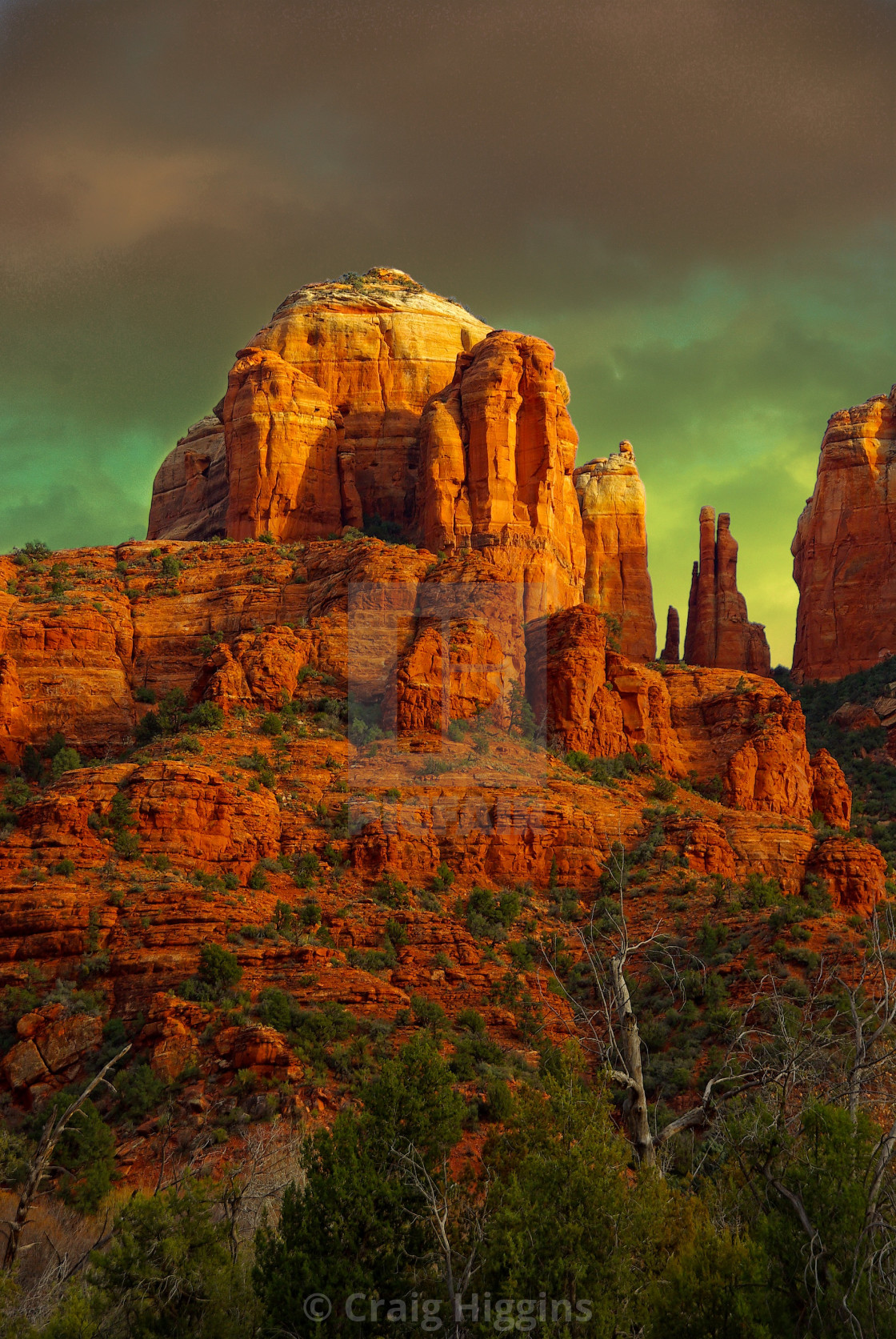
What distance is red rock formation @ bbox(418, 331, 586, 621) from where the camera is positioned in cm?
8325

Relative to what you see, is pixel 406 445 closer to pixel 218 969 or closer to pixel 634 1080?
pixel 218 969

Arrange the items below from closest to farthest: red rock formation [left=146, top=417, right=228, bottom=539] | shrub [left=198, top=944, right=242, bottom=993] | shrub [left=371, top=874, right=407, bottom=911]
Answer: shrub [left=198, top=944, right=242, bottom=993]
shrub [left=371, top=874, right=407, bottom=911]
red rock formation [left=146, top=417, right=228, bottom=539]

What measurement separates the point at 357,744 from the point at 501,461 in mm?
27203

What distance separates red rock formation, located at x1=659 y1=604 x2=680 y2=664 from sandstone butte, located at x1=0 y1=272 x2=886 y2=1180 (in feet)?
35.5

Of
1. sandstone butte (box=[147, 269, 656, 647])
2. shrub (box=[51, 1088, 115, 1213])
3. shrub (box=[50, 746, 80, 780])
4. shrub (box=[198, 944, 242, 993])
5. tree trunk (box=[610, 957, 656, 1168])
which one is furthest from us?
sandstone butte (box=[147, 269, 656, 647])

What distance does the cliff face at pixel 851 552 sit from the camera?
344ft

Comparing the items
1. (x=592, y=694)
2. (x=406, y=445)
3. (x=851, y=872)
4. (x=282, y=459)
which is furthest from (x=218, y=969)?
(x=406, y=445)

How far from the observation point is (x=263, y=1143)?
3803cm

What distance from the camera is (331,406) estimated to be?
92.6 meters

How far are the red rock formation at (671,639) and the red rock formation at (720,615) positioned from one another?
2119mm

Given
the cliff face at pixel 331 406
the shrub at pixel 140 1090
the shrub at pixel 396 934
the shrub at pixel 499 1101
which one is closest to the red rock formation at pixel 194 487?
the cliff face at pixel 331 406

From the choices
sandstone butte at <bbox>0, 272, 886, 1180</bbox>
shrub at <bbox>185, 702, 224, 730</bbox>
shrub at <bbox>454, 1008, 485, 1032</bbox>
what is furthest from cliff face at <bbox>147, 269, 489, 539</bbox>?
shrub at <bbox>454, 1008, 485, 1032</bbox>

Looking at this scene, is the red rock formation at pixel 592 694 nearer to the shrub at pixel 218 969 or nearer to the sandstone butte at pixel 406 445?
the sandstone butte at pixel 406 445

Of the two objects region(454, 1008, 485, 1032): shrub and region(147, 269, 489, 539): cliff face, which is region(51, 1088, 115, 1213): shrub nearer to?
region(454, 1008, 485, 1032): shrub
